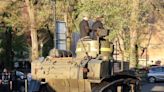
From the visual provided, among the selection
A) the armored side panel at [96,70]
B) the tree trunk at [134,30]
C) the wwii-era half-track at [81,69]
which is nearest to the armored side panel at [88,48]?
the wwii-era half-track at [81,69]

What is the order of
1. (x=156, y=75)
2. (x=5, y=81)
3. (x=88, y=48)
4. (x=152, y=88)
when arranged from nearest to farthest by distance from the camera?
1. (x=88, y=48)
2. (x=5, y=81)
3. (x=152, y=88)
4. (x=156, y=75)

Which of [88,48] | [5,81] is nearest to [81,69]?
[88,48]

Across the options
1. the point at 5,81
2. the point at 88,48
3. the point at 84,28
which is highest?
the point at 84,28

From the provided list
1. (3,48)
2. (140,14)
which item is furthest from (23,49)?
(140,14)

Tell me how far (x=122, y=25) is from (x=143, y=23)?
2.31 metres

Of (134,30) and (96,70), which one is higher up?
(134,30)

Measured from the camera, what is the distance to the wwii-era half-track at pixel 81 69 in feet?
55.9

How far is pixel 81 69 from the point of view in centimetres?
1700

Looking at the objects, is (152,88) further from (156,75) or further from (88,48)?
(88,48)

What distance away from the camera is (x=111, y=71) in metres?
17.6

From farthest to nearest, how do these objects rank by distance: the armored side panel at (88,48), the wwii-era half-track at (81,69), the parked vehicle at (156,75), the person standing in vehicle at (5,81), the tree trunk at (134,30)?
the parked vehicle at (156,75) < the tree trunk at (134,30) < the person standing in vehicle at (5,81) < the armored side panel at (88,48) < the wwii-era half-track at (81,69)

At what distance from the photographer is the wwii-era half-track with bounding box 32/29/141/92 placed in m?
17.0

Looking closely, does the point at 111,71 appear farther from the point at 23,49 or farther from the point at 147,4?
the point at 23,49

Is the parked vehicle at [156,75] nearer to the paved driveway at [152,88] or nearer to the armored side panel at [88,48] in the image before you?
the paved driveway at [152,88]
